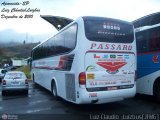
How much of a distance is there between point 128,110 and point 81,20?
3888mm

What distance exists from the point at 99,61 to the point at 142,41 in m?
3.30

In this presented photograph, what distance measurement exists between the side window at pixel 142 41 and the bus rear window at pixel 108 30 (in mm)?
1482

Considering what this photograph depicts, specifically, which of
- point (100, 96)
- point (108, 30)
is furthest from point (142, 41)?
point (100, 96)

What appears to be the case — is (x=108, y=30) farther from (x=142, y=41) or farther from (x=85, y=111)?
(x=85, y=111)

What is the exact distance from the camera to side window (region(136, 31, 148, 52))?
11.6m

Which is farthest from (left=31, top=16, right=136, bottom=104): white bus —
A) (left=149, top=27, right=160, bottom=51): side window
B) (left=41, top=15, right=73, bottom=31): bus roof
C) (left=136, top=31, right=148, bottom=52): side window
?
(left=41, top=15, right=73, bottom=31): bus roof

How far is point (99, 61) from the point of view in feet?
31.3

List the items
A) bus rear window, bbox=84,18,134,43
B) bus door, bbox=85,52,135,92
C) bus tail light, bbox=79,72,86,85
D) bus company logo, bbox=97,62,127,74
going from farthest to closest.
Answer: bus company logo, bbox=97,62,127,74 → bus rear window, bbox=84,18,134,43 → bus door, bbox=85,52,135,92 → bus tail light, bbox=79,72,86,85

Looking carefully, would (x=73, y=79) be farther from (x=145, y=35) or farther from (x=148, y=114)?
(x=145, y=35)

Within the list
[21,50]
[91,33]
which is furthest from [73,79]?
[21,50]

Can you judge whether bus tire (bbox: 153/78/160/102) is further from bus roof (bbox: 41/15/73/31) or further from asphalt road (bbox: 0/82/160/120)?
bus roof (bbox: 41/15/73/31)

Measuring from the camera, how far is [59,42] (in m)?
12.3

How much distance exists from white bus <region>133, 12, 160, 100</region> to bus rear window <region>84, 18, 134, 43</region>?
126cm

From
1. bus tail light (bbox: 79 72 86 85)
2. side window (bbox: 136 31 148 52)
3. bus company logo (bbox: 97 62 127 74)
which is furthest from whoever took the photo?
side window (bbox: 136 31 148 52)
